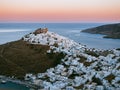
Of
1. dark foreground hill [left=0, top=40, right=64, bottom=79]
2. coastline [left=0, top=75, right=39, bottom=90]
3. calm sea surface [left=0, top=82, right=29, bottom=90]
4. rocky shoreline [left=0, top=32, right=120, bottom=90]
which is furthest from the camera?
dark foreground hill [left=0, top=40, right=64, bottom=79]

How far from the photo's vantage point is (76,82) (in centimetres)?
8944

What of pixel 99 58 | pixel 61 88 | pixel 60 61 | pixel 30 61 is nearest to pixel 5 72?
pixel 30 61

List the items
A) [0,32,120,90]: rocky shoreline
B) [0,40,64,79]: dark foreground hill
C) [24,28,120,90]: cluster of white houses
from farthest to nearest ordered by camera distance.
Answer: [0,40,64,79]: dark foreground hill → [0,32,120,90]: rocky shoreline → [24,28,120,90]: cluster of white houses

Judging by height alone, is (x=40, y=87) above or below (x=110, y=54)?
below

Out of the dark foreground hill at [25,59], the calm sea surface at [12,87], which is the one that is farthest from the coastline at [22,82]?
the dark foreground hill at [25,59]

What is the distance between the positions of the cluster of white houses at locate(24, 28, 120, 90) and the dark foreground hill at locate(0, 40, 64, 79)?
3.43 m

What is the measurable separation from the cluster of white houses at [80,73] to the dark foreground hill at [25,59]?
3428 mm

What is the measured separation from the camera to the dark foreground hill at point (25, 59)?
104750 millimetres

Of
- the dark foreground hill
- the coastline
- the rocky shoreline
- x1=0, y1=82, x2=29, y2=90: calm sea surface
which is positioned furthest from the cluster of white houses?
x1=0, y1=82, x2=29, y2=90: calm sea surface

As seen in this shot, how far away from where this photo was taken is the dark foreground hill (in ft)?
344

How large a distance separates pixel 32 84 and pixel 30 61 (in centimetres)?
2257

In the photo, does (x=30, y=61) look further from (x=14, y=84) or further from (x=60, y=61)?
(x=14, y=84)

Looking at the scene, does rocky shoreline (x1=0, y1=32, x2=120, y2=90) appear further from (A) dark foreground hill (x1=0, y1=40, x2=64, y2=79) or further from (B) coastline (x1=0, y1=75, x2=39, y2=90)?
(A) dark foreground hill (x1=0, y1=40, x2=64, y2=79)

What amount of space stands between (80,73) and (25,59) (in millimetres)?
28363
